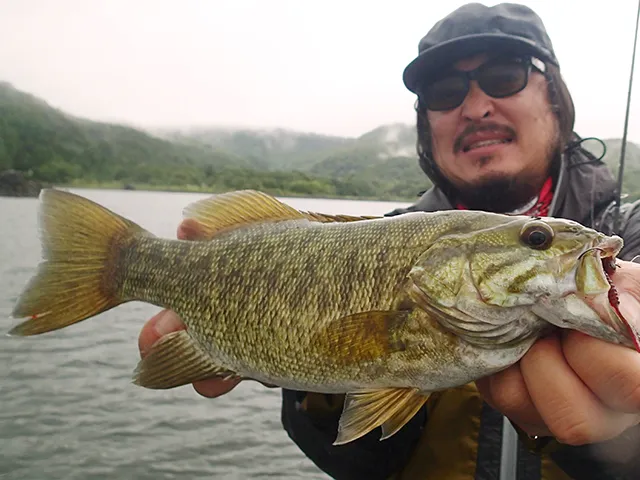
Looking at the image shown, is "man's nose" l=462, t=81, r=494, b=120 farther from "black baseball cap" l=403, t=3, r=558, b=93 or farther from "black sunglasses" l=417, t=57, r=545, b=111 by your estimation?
"black baseball cap" l=403, t=3, r=558, b=93

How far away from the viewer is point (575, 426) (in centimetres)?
142

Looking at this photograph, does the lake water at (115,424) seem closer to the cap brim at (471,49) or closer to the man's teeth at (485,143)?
the cap brim at (471,49)

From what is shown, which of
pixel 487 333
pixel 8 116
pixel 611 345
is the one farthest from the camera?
pixel 8 116

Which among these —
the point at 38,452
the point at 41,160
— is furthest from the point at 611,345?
the point at 41,160

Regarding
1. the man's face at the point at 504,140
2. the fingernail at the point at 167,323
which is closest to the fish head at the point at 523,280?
the fingernail at the point at 167,323

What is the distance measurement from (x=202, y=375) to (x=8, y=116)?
9867 cm

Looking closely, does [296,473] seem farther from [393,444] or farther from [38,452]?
[393,444]

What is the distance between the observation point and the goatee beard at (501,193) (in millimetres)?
3500

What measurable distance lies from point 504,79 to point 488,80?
102 mm

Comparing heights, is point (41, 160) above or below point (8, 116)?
below

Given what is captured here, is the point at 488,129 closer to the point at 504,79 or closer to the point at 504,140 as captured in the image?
the point at 504,140

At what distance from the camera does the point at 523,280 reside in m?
1.52

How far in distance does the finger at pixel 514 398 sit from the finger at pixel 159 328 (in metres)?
1.29

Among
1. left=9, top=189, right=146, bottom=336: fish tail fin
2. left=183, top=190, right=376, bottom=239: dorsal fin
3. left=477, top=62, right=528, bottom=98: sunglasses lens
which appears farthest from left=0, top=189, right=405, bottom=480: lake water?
left=477, top=62, right=528, bottom=98: sunglasses lens
